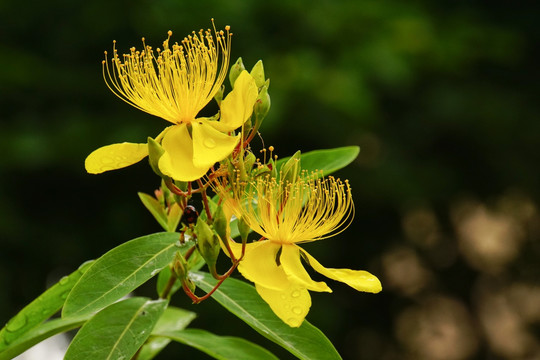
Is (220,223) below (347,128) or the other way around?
the other way around

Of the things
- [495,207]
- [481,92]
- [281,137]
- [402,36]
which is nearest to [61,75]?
[281,137]

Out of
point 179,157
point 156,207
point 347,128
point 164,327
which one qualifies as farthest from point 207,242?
point 347,128

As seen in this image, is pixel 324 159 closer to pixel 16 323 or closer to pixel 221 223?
pixel 221 223

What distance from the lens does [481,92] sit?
16.7 feet

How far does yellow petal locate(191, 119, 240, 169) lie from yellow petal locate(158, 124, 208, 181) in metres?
0.02

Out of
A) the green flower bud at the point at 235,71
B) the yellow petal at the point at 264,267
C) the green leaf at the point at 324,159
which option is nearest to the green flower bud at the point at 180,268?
the yellow petal at the point at 264,267

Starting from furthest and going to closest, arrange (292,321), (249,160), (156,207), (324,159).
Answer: (324,159) → (156,207) → (249,160) → (292,321)

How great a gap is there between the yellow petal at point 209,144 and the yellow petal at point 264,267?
0.18 metres

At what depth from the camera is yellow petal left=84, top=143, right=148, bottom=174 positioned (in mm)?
1342

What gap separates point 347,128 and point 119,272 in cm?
327

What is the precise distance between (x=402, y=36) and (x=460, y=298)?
8.14 feet

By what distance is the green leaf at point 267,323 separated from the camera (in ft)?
4.42

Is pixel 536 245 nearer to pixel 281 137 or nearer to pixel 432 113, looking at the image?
pixel 432 113

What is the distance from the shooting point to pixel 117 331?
4.52 feet
